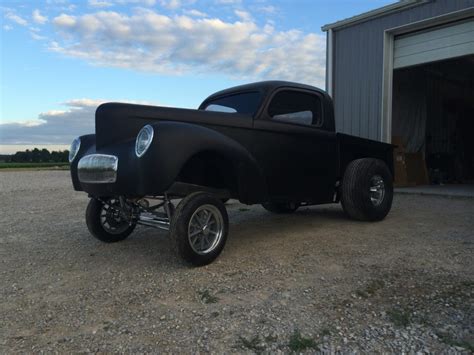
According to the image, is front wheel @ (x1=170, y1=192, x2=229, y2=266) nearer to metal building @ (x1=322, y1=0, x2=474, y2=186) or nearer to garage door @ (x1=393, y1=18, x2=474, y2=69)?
metal building @ (x1=322, y1=0, x2=474, y2=186)

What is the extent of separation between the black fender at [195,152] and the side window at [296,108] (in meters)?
0.88

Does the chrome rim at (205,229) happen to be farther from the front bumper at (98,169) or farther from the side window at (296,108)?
the side window at (296,108)

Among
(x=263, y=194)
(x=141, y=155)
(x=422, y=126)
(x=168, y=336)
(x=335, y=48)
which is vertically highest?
(x=335, y=48)

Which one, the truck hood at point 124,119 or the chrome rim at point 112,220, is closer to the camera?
the truck hood at point 124,119

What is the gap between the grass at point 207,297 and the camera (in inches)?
120

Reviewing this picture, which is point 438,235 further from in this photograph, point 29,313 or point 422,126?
point 422,126

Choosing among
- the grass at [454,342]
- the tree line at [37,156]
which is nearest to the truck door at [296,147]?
the grass at [454,342]

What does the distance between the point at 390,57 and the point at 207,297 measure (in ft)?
29.4

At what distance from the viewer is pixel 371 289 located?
3.17m

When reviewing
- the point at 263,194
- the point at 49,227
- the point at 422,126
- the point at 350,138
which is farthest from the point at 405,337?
the point at 422,126

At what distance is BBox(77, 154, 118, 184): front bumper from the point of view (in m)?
3.79

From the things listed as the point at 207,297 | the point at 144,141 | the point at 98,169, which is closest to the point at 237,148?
the point at 144,141

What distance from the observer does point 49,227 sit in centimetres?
609

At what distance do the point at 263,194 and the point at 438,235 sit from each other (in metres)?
2.27
